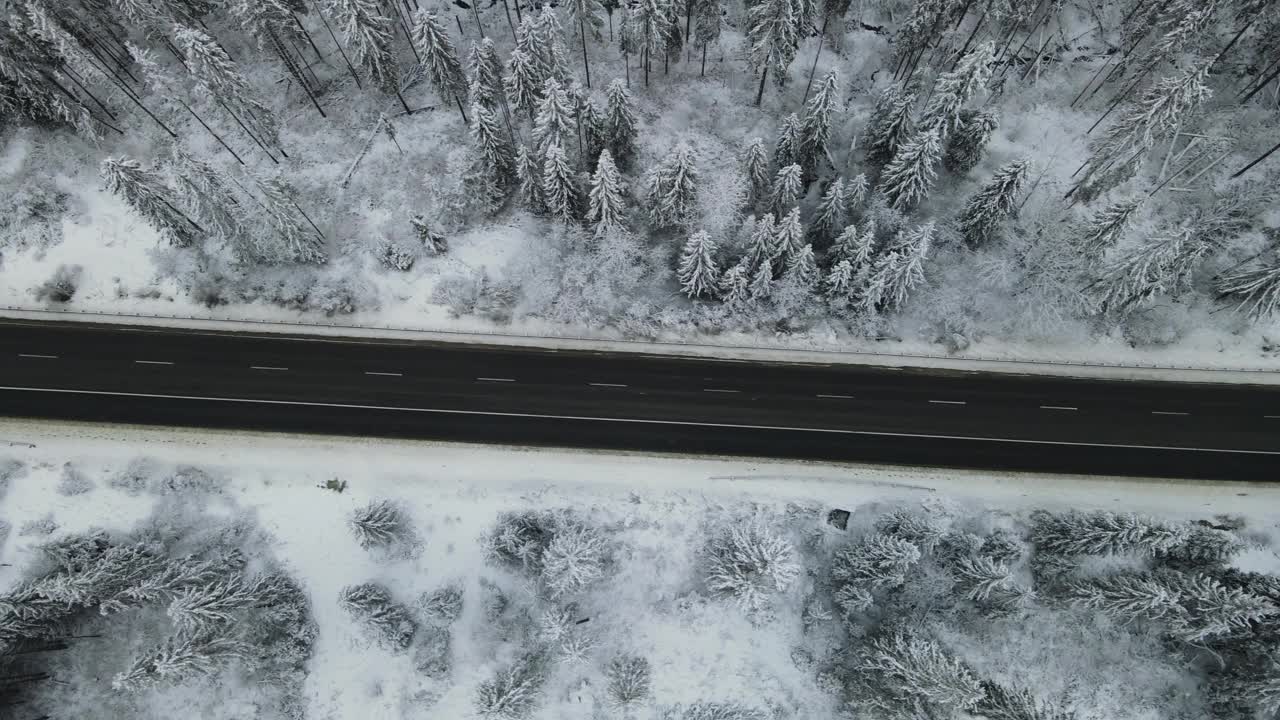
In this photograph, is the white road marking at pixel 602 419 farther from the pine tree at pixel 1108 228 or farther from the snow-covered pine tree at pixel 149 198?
the pine tree at pixel 1108 228

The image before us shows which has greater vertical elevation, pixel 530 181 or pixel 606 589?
pixel 530 181

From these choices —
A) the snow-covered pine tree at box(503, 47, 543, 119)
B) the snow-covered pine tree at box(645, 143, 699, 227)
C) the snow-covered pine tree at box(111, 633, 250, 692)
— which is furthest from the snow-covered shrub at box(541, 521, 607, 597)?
the snow-covered pine tree at box(503, 47, 543, 119)

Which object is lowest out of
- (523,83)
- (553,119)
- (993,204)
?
(993,204)

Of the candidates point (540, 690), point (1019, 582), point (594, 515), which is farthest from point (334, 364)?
point (1019, 582)

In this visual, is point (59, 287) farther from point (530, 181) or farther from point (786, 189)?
point (786, 189)

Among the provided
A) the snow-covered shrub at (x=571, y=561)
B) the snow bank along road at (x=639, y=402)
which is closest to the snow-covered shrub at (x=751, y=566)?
the snow bank along road at (x=639, y=402)

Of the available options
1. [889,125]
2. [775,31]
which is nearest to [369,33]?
[775,31]

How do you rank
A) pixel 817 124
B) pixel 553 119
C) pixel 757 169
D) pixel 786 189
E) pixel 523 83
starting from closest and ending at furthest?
pixel 553 119, pixel 786 189, pixel 817 124, pixel 757 169, pixel 523 83

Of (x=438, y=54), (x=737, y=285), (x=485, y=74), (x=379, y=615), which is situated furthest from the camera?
(x=438, y=54)
